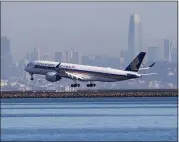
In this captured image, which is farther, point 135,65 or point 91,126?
point 135,65

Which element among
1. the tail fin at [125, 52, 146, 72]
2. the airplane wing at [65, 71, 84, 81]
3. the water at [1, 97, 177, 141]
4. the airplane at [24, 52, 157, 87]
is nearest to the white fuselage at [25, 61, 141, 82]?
the airplane at [24, 52, 157, 87]

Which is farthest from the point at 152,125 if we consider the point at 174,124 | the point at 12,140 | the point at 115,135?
the point at 12,140

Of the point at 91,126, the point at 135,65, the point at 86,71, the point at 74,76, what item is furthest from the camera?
the point at 135,65

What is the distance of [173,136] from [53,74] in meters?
80.9

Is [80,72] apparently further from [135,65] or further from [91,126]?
[91,126]

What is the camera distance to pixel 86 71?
14538cm

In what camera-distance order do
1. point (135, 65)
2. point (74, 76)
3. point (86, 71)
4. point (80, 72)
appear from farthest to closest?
point (135, 65), point (74, 76), point (80, 72), point (86, 71)

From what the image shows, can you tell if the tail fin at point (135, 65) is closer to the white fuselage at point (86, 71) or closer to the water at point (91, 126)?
the white fuselage at point (86, 71)

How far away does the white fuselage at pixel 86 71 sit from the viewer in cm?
14200

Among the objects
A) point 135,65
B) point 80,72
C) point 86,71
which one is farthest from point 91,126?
point 135,65

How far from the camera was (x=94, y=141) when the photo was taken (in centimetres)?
6153

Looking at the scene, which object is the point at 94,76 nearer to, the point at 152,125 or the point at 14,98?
the point at 14,98

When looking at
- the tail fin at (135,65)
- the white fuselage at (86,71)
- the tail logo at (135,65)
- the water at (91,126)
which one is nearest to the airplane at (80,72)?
the white fuselage at (86,71)

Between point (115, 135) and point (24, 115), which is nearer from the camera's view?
point (115, 135)
